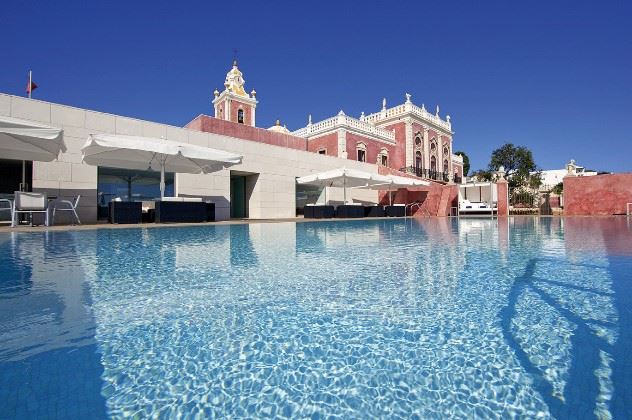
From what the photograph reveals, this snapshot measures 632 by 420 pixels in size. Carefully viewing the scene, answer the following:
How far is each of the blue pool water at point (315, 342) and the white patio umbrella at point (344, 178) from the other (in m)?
11.4

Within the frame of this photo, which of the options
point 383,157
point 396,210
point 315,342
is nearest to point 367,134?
point 383,157

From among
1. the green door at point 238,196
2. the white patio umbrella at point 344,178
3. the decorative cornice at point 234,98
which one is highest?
the decorative cornice at point 234,98

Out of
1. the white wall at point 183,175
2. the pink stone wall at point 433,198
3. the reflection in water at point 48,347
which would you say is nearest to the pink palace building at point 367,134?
the white wall at point 183,175

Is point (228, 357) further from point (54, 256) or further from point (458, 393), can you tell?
point (54, 256)

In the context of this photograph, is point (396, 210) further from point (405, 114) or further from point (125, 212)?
point (405, 114)

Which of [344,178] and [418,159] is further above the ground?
Result: [418,159]

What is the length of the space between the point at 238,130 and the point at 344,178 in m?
7.71

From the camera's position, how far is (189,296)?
8.45 ft

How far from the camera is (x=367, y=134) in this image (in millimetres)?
26484

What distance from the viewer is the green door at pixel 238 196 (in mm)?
16672

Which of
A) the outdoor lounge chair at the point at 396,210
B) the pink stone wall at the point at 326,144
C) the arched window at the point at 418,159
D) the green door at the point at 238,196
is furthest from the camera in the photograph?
the arched window at the point at 418,159

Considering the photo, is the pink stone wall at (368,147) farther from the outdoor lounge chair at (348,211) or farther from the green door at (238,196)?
the green door at (238,196)

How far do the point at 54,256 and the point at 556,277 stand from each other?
5767mm

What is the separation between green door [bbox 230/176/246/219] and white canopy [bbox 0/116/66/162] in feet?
28.1
